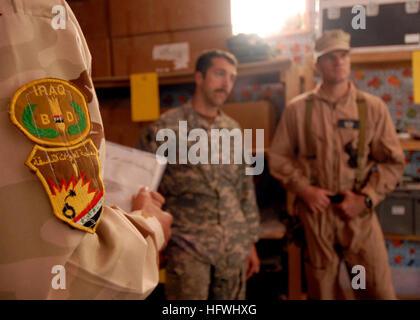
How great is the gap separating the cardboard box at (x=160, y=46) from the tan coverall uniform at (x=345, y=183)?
57 centimetres

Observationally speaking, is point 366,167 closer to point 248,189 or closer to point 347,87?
point 347,87

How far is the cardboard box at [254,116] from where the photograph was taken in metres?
1.63

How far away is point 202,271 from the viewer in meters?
1.25

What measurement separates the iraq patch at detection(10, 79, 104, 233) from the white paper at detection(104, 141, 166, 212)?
15.5 inches

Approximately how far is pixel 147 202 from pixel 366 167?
1.07m

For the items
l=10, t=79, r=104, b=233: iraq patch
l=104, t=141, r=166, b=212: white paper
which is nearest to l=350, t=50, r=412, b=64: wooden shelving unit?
l=104, t=141, r=166, b=212: white paper

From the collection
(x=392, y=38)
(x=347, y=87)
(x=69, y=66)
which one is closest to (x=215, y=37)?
(x=347, y=87)

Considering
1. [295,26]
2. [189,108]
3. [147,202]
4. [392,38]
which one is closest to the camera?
[147,202]

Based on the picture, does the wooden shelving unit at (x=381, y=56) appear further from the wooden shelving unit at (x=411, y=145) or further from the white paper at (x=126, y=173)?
the white paper at (x=126, y=173)

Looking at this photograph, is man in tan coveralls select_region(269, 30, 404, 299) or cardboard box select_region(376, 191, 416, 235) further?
cardboard box select_region(376, 191, 416, 235)

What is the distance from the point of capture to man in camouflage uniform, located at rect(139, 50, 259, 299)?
4.10 feet

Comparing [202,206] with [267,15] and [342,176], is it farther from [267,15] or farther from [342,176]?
[267,15]

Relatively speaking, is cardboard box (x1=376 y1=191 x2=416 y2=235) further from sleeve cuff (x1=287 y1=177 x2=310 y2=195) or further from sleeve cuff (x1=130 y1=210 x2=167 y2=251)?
sleeve cuff (x1=130 y1=210 x2=167 y2=251)

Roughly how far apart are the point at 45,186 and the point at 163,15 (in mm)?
1493
